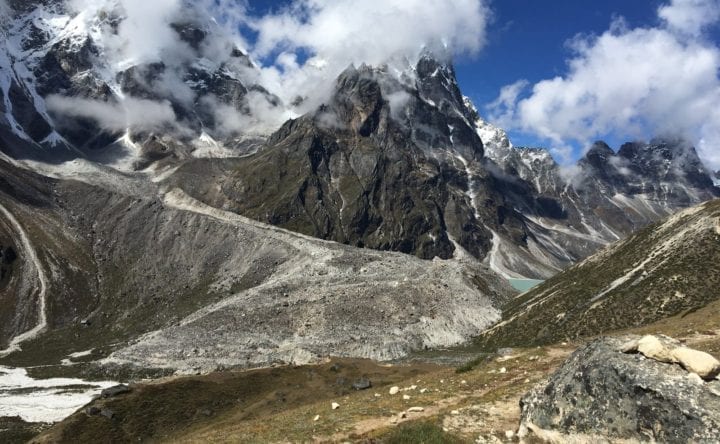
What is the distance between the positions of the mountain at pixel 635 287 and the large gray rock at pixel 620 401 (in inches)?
1993

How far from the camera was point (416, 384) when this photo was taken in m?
40.3

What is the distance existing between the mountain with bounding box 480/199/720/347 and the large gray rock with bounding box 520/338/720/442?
5063 centimetres

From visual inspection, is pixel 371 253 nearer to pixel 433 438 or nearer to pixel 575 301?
pixel 575 301

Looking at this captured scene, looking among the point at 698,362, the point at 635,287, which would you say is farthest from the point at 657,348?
the point at 635,287

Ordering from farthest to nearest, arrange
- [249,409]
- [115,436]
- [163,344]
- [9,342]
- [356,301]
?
[9,342], [356,301], [163,344], [249,409], [115,436]

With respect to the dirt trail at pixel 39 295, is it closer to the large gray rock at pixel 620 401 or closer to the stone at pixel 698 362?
the large gray rock at pixel 620 401

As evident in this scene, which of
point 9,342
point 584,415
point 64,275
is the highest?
point 64,275

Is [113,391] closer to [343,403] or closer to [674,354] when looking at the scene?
[343,403]

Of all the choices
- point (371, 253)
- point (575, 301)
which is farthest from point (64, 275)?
point (575, 301)

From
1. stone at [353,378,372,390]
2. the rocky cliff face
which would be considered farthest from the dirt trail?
stone at [353,378,372,390]

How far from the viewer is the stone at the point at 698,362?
63.2 feet

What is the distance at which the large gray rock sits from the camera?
18.3m

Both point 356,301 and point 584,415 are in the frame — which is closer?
point 584,415

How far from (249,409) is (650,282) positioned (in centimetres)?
6470
